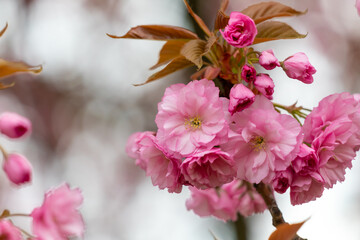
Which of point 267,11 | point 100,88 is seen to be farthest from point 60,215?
point 100,88

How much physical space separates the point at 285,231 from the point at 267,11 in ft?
1.73

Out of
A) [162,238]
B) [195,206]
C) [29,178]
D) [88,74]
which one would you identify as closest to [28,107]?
[88,74]

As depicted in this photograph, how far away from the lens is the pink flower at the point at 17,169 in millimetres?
1082

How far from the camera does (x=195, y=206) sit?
1.55 m

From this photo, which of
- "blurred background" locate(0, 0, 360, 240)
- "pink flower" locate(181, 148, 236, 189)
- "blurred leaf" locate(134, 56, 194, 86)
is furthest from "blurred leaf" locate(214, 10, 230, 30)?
"blurred background" locate(0, 0, 360, 240)

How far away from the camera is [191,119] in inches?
43.3

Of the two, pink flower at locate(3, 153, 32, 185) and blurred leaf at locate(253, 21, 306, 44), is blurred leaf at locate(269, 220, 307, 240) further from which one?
pink flower at locate(3, 153, 32, 185)

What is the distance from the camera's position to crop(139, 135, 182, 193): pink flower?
1.08 meters

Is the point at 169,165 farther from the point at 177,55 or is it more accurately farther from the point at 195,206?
the point at 195,206

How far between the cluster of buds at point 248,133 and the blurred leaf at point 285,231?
72 millimetres

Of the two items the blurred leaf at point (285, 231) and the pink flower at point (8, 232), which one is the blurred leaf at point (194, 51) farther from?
the pink flower at point (8, 232)

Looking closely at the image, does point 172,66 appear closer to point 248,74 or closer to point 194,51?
point 194,51

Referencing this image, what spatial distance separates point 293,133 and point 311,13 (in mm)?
3616

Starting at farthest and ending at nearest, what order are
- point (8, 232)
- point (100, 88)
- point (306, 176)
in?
1. point (100, 88)
2. point (306, 176)
3. point (8, 232)
